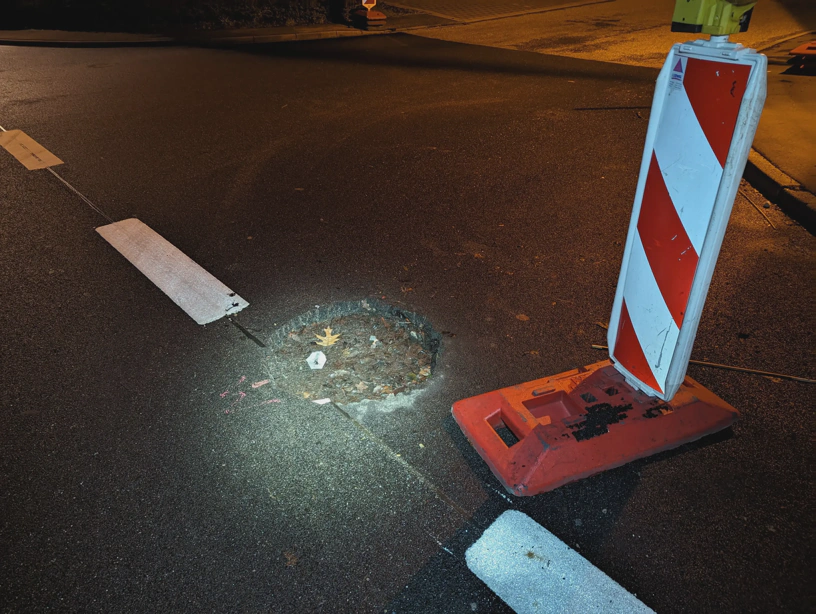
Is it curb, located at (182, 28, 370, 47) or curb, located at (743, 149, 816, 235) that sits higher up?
curb, located at (182, 28, 370, 47)

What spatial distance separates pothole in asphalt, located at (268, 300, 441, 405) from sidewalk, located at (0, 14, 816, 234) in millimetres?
3643

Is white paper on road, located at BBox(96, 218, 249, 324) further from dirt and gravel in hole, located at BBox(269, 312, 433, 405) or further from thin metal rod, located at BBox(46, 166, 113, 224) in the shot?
dirt and gravel in hole, located at BBox(269, 312, 433, 405)

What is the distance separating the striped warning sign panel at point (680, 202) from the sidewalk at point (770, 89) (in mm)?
3128

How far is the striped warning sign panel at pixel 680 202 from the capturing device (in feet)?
6.25

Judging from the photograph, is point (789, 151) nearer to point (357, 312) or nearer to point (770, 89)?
point (770, 89)

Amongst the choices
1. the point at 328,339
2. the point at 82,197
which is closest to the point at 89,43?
the point at 82,197

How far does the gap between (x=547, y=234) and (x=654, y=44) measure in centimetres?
966

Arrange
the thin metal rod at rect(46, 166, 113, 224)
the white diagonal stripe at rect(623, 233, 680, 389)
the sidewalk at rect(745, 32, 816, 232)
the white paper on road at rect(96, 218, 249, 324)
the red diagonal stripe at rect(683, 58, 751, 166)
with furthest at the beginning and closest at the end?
1. the thin metal rod at rect(46, 166, 113, 224)
2. the sidewalk at rect(745, 32, 816, 232)
3. the white paper on road at rect(96, 218, 249, 324)
4. the white diagonal stripe at rect(623, 233, 680, 389)
5. the red diagonal stripe at rect(683, 58, 751, 166)

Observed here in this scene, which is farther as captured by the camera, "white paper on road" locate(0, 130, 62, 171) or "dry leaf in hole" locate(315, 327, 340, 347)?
"white paper on road" locate(0, 130, 62, 171)

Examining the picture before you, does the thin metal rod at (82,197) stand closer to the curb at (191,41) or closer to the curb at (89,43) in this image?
the curb at (191,41)

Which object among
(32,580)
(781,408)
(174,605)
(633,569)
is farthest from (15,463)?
(781,408)

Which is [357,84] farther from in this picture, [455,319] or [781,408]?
[781,408]

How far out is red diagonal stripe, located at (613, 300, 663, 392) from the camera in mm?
2562

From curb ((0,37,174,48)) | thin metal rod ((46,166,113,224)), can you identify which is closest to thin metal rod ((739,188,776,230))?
thin metal rod ((46,166,113,224))
